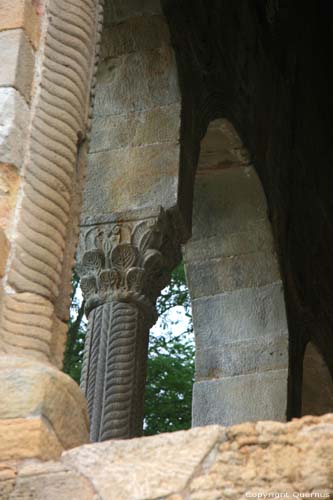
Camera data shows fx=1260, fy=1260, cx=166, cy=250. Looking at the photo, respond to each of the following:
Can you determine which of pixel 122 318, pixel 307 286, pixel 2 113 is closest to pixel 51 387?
pixel 2 113

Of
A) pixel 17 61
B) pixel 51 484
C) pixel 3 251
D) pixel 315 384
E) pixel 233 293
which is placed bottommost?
pixel 51 484

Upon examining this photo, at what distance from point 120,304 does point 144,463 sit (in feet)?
11.5

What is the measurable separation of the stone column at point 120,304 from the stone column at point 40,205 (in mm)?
2235

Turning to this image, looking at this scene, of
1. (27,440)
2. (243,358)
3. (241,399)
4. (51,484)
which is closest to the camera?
(51,484)

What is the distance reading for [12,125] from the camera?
448 cm

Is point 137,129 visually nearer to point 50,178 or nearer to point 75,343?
point 50,178

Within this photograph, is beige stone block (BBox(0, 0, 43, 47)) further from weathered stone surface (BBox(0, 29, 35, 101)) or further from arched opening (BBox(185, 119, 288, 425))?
arched opening (BBox(185, 119, 288, 425))

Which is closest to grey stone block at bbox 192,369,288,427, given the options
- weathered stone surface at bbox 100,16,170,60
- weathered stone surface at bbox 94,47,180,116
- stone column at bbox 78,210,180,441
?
stone column at bbox 78,210,180,441

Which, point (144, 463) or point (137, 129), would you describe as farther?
point (137, 129)

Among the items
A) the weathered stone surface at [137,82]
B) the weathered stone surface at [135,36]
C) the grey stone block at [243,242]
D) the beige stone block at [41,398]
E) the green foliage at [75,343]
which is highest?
the green foliage at [75,343]

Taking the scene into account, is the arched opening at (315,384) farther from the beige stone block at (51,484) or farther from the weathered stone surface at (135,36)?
the beige stone block at (51,484)

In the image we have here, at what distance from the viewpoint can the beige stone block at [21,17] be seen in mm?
4734

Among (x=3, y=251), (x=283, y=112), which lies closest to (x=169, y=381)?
(x=283, y=112)

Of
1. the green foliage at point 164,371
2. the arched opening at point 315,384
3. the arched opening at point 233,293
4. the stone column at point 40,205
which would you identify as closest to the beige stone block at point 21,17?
the stone column at point 40,205
